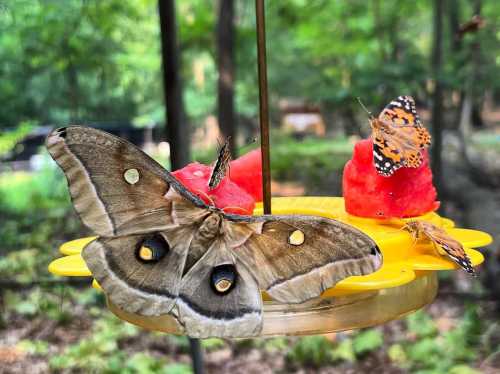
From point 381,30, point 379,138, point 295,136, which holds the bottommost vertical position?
point 295,136

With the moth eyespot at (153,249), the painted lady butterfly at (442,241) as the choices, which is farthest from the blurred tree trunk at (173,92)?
the moth eyespot at (153,249)

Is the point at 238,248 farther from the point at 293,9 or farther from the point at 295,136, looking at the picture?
the point at 295,136

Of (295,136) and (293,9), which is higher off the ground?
(293,9)

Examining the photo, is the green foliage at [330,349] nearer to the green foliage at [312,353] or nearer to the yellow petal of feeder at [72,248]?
the green foliage at [312,353]

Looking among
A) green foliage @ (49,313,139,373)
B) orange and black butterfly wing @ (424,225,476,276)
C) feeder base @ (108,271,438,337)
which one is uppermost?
orange and black butterfly wing @ (424,225,476,276)

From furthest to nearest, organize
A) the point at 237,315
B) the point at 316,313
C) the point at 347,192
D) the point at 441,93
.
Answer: the point at 441,93, the point at 347,192, the point at 316,313, the point at 237,315

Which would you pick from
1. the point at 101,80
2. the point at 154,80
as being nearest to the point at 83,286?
the point at 101,80

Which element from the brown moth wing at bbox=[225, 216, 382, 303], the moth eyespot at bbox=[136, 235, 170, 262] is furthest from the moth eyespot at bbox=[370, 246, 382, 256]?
the moth eyespot at bbox=[136, 235, 170, 262]

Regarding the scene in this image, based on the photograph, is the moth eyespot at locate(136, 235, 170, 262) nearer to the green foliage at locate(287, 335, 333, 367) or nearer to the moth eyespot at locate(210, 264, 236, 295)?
the moth eyespot at locate(210, 264, 236, 295)
